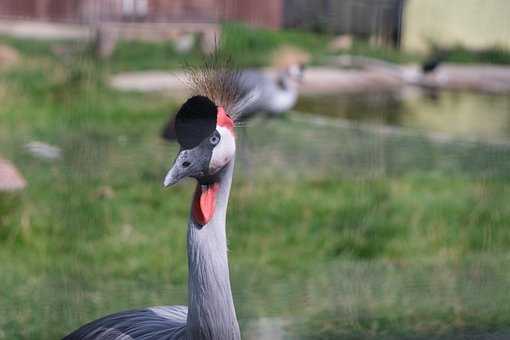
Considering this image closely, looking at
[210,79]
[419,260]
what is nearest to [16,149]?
[419,260]

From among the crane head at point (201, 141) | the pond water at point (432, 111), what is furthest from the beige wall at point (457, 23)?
the crane head at point (201, 141)

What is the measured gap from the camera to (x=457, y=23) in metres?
3.04

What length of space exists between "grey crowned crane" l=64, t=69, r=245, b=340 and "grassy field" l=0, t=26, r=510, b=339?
51cm

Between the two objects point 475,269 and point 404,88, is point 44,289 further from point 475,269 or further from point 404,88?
point 404,88

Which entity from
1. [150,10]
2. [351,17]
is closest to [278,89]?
Answer: [150,10]

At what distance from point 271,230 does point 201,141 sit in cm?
145

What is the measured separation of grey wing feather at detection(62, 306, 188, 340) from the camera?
141 cm

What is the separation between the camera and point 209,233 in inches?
50.0

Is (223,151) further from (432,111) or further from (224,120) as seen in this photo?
(432,111)

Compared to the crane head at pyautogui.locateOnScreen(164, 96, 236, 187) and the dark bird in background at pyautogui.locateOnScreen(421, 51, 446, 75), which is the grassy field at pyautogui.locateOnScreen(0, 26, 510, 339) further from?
the crane head at pyautogui.locateOnScreen(164, 96, 236, 187)

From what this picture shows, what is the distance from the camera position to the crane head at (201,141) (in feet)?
3.97

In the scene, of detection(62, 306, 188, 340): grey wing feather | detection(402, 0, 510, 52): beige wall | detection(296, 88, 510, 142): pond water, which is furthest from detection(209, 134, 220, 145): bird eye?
detection(296, 88, 510, 142): pond water

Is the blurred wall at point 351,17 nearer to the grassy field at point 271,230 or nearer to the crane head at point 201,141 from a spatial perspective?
the grassy field at point 271,230

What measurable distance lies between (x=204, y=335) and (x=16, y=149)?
2.09 m
